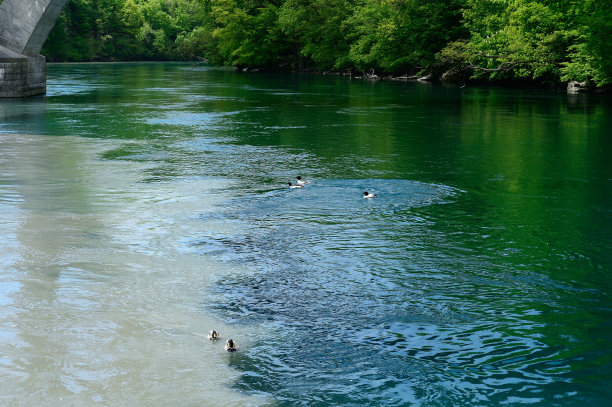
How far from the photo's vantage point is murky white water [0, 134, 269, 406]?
621 cm

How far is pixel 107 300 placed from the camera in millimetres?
8156

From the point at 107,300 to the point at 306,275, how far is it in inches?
90.3

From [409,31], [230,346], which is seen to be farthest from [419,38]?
[230,346]

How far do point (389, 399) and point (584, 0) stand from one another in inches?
1167

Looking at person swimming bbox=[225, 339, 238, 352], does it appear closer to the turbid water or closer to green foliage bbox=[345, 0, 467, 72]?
→ the turbid water

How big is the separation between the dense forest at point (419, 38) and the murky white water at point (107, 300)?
23.1 meters

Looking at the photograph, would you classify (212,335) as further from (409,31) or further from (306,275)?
(409,31)

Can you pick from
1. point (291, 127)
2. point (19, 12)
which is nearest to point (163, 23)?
point (19, 12)

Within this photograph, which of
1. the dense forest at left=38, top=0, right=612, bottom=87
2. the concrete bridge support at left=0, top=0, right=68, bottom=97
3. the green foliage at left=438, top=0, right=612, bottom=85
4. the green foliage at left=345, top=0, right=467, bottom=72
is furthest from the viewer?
the green foliage at left=345, top=0, right=467, bottom=72

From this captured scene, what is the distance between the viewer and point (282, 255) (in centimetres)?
992

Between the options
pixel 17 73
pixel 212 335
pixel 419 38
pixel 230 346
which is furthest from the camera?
pixel 419 38

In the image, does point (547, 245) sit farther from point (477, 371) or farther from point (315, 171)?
point (315, 171)

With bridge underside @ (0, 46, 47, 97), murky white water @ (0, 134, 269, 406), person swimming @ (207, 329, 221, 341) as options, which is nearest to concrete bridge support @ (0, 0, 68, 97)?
bridge underside @ (0, 46, 47, 97)

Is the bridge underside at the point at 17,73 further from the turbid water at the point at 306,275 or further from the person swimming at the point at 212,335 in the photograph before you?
the person swimming at the point at 212,335
